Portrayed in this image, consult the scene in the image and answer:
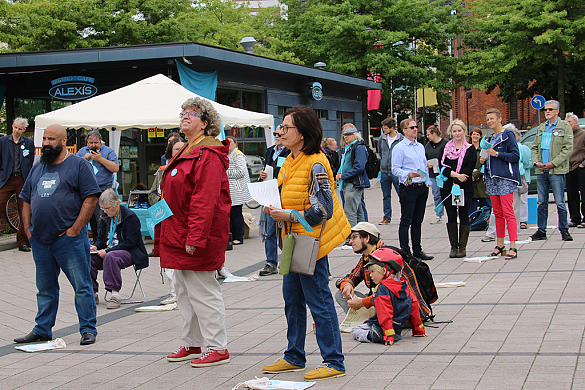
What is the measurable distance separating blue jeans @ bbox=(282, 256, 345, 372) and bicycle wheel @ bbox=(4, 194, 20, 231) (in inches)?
372

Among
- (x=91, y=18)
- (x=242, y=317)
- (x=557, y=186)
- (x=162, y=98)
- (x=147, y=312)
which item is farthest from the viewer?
(x=91, y=18)

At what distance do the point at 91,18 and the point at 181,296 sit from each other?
84.0ft

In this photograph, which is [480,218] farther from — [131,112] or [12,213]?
[12,213]

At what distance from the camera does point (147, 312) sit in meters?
6.98

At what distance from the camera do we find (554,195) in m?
10.3

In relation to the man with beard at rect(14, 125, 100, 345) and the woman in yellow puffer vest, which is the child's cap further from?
the man with beard at rect(14, 125, 100, 345)

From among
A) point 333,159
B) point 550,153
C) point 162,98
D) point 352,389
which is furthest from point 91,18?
point 352,389

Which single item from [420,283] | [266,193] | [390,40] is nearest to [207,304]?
[266,193]

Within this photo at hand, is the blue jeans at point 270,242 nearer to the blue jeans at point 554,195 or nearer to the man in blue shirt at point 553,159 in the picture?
the man in blue shirt at point 553,159

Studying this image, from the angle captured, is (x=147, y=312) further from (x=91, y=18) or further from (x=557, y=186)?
(x=91, y=18)

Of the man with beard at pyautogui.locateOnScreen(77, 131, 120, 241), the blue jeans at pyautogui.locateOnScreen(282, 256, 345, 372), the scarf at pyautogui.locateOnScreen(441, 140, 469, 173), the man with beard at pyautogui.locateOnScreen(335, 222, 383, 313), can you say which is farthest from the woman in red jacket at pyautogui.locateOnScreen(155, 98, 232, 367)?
the man with beard at pyautogui.locateOnScreen(77, 131, 120, 241)

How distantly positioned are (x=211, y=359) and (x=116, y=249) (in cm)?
294

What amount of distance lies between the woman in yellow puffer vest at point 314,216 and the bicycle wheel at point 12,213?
9477mm

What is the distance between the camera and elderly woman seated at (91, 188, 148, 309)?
7164 mm
